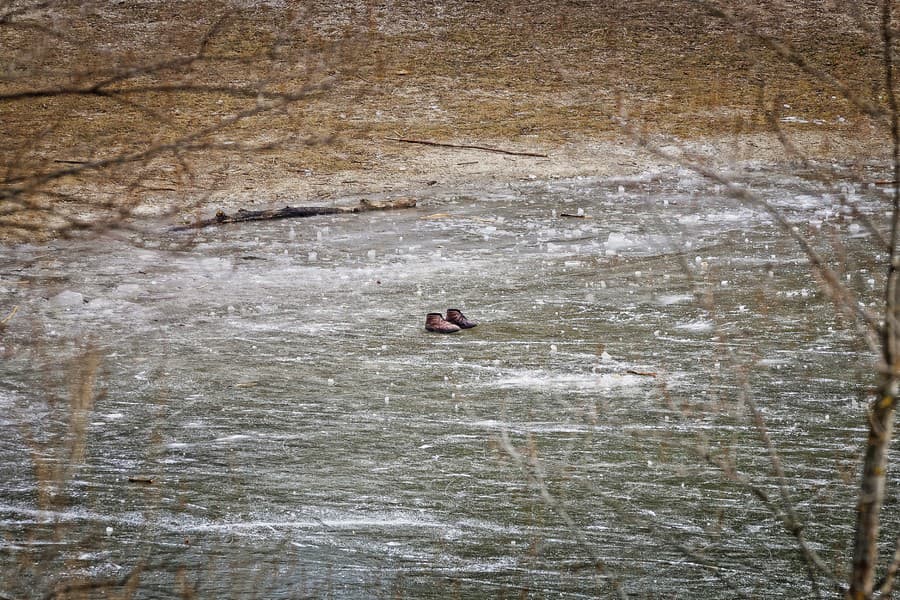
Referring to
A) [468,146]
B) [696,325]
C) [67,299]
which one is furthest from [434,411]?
[468,146]

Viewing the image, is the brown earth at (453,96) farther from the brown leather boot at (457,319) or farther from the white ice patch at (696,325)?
the brown leather boot at (457,319)

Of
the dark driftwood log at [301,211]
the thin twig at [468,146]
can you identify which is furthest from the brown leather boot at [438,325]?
the thin twig at [468,146]

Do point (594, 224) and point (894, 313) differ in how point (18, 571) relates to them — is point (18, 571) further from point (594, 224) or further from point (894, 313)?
point (594, 224)

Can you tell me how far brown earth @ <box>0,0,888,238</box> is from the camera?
386 inches

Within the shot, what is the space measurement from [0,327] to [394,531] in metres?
1.52

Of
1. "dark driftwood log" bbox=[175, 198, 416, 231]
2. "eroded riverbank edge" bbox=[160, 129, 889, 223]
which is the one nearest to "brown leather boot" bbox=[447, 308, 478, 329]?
"dark driftwood log" bbox=[175, 198, 416, 231]

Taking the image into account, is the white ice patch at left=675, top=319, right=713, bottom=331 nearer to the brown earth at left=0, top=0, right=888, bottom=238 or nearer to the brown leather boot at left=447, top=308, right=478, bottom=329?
the brown leather boot at left=447, top=308, right=478, bottom=329

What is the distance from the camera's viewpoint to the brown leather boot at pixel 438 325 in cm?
586

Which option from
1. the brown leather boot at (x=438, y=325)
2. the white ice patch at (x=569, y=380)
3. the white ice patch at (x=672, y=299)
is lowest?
the white ice patch at (x=672, y=299)

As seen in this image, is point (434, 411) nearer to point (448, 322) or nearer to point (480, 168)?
point (448, 322)

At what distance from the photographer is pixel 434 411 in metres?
4.91

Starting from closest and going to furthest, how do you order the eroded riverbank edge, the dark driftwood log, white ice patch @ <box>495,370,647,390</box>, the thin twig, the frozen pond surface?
the frozen pond surface
white ice patch @ <box>495,370,647,390</box>
the dark driftwood log
the eroded riverbank edge
the thin twig

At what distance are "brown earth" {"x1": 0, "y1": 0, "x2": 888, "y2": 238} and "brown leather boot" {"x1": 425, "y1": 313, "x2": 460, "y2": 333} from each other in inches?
118

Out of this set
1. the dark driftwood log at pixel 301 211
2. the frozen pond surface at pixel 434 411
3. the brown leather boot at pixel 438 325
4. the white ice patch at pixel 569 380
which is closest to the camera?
the frozen pond surface at pixel 434 411
